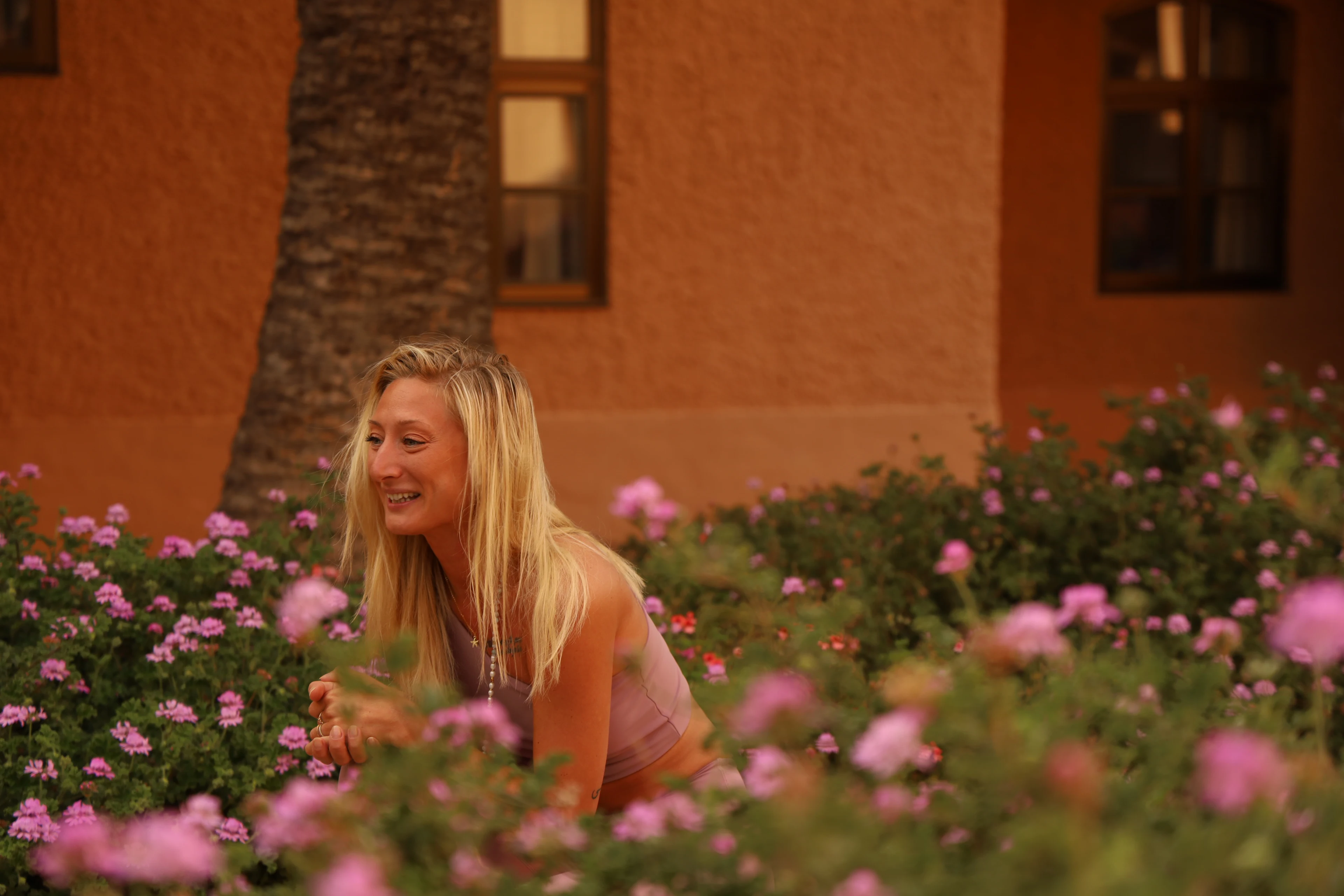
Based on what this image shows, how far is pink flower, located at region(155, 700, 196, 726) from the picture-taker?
10.3ft

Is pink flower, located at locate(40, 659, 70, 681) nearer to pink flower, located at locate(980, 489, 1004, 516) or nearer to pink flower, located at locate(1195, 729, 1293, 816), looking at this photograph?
pink flower, located at locate(1195, 729, 1293, 816)

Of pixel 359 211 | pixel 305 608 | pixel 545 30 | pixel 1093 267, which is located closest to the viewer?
pixel 305 608

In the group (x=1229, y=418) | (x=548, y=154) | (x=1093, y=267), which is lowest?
(x=1229, y=418)

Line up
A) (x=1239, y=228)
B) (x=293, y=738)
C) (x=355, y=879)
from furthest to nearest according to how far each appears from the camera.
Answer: (x=1239, y=228) → (x=293, y=738) → (x=355, y=879)

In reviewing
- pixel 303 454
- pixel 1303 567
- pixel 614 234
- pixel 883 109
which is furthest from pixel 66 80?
pixel 1303 567

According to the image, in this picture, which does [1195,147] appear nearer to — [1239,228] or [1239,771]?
[1239,228]

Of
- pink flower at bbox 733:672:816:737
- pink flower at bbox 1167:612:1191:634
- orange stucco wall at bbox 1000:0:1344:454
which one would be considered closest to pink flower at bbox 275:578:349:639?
pink flower at bbox 733:672:816:737

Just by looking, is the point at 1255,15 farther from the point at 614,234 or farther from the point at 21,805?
the point at 21,805

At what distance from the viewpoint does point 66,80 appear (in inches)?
274

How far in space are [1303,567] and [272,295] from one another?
3.55 m

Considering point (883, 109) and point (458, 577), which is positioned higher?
point (883, 109)

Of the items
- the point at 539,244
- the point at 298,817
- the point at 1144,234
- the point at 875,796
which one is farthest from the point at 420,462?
the point at 1144,234

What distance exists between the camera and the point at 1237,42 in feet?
30.3

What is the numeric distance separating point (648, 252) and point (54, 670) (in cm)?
478
